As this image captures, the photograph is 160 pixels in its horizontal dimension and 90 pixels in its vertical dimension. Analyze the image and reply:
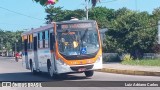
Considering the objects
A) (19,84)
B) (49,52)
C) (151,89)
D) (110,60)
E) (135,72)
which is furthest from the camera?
(110,60)

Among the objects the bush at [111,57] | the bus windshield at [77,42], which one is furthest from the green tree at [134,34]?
the bus windshield at [77,42]

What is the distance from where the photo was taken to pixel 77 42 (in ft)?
59.0

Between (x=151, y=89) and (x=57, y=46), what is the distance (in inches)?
237

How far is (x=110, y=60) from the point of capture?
129 ft

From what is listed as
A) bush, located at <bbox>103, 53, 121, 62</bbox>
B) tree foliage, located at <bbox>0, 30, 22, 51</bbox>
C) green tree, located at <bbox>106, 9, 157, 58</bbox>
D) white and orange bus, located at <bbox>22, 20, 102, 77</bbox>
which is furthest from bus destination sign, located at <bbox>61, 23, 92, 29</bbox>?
tree foliage, located at <bbox>0, 30, 22, 51</bbox>

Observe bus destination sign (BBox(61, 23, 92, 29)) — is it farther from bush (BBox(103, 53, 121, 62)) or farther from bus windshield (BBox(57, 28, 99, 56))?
bush (BBox(103, 53, 121, 62))

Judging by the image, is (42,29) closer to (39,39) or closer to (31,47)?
(39,39)

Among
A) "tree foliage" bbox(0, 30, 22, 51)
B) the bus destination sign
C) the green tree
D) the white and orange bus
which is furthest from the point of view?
"tree foliage" bbox(0, 30, 22, 51)

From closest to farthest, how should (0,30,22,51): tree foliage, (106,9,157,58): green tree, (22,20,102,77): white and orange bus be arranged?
(22,20,102,77): white and orange bus < (106,9,157,58): green tree < (0,30,22,51): tree foliage

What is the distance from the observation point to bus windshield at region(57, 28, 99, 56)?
58.4 feet

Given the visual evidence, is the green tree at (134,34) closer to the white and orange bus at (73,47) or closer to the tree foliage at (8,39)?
the white and orange bus at (73,47)

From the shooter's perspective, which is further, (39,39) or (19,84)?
(39,39)

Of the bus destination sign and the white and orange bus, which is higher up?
the bus destination sign

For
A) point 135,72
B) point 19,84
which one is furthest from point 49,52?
point 135,72
